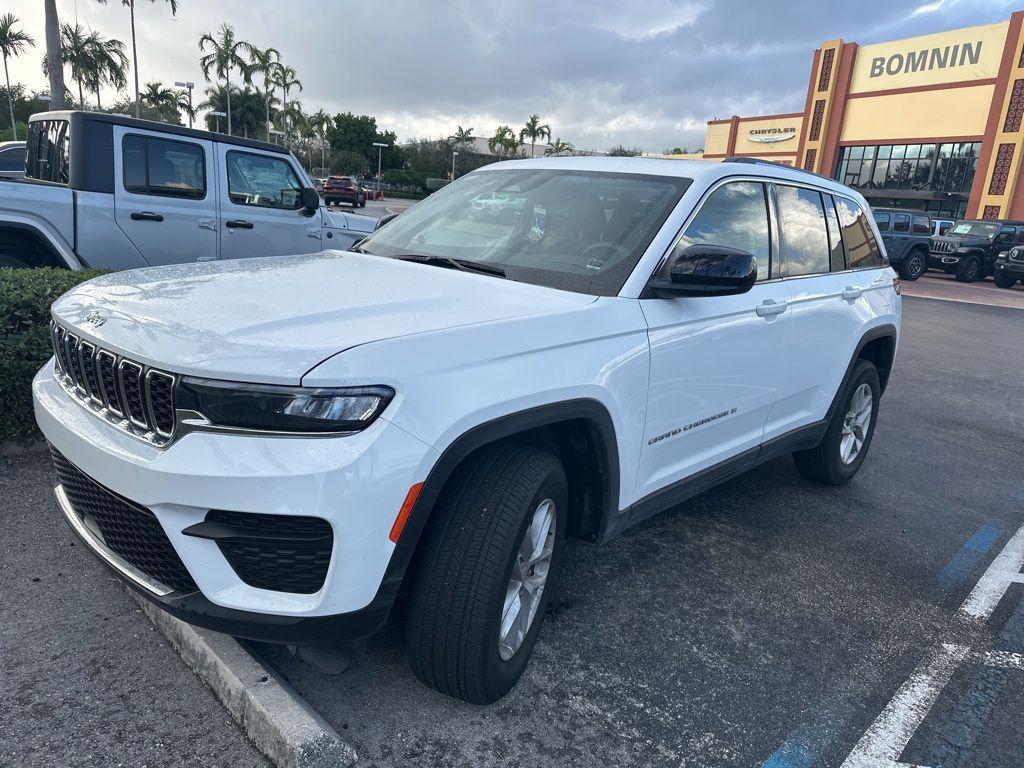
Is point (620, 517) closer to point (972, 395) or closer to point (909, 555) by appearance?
point (909, 555)

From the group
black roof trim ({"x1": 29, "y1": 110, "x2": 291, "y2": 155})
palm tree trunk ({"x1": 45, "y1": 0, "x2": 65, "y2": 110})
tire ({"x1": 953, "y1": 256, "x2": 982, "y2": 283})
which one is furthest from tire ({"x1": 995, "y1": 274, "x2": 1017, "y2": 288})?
palm tree trunk ({"x1": 45, "y1": 0, "x2": 65, "y2": 110})

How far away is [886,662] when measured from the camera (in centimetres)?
293

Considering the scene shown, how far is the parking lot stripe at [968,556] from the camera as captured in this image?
12.1 ft

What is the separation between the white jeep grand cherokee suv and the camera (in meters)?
1.91

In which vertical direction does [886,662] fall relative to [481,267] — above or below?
below

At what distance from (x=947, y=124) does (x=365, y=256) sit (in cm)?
3852

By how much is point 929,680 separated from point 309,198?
6.46 metres

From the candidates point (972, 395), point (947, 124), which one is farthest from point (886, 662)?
point (947, 124)

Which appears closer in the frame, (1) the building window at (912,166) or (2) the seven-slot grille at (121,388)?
(2) the seven-slot grille at (121,388)

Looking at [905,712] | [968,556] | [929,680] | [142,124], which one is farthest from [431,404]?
[142,124]

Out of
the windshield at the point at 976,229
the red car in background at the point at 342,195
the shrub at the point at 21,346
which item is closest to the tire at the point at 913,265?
the windshield at the point at 976,229

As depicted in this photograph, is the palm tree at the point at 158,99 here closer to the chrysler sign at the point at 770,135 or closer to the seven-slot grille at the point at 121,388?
the chrysler sign at the point at 770,135

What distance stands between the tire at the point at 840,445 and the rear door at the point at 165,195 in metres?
5.37

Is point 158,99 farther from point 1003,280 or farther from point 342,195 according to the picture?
point 1003,280
